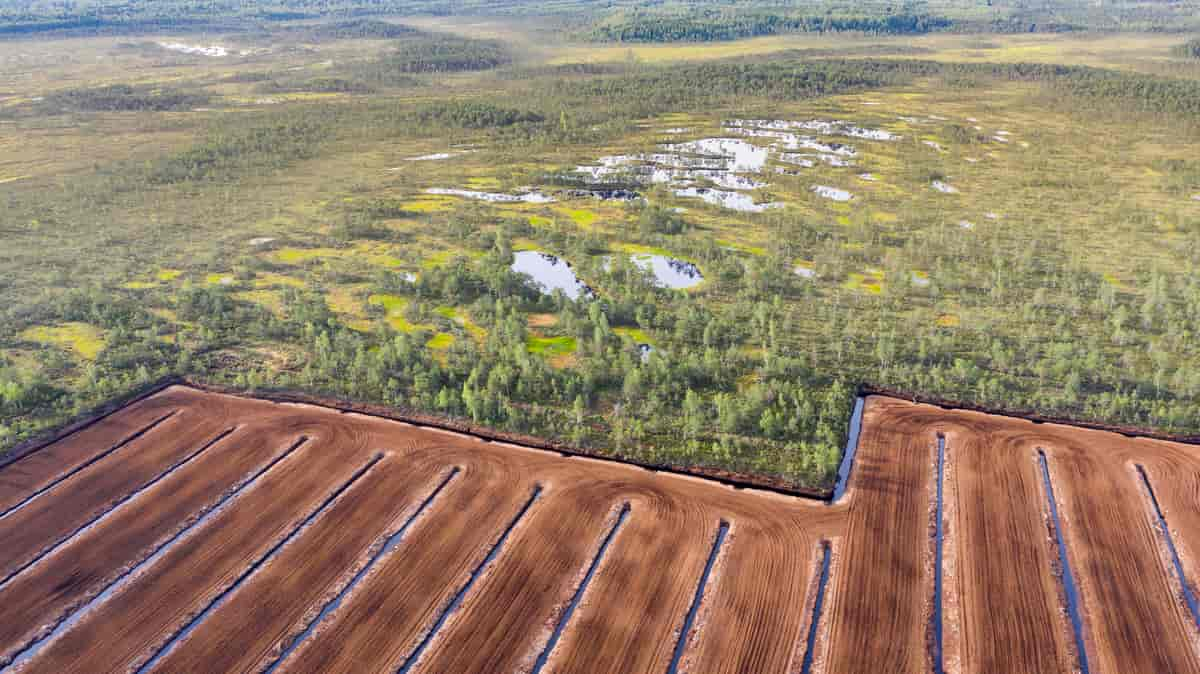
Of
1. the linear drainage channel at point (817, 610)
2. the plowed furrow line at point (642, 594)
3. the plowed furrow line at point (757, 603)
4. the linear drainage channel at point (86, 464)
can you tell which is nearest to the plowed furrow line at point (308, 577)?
the plowed furrow line at point (642, 594)

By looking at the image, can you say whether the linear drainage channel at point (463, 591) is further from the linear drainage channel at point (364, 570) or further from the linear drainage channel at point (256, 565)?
the linear drainage channel at point (256, 565)

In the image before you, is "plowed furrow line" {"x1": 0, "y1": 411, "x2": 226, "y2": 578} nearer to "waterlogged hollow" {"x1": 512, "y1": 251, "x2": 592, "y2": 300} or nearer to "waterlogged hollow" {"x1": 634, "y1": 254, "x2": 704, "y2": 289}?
"waterlogged hollow" {"x1": 512, "y1": 251, "x2": 592, "y2": 300}

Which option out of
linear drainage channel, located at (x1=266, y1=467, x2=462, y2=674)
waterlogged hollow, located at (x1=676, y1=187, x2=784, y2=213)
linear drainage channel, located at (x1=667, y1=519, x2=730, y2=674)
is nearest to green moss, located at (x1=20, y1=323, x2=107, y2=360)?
linear drainage channel, located at (x1=266, y1=467, x2=462, y2=674)

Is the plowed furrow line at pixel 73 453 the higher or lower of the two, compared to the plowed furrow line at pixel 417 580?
higher

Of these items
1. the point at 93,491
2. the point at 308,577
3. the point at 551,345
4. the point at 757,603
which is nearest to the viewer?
the point at 757,603

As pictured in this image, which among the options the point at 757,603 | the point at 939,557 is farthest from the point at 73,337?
the point at 939,557

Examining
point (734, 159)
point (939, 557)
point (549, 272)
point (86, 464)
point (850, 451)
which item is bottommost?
point (939, 557)

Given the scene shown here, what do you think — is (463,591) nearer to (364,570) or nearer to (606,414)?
(364,570)
